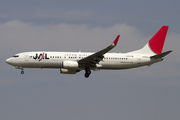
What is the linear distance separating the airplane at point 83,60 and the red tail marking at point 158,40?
5.66ft

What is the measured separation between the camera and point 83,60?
54219 millimetres

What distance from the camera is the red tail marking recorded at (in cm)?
6028

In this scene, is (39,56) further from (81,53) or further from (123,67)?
(123,67)

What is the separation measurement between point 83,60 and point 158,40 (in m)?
14.1

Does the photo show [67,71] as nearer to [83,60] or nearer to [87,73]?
[87,73]

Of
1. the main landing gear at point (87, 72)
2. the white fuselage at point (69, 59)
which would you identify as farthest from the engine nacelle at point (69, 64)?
the main landing gear at point (87, 72)

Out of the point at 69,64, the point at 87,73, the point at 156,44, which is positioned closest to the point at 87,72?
the point at 87,73

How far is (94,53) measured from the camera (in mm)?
53219

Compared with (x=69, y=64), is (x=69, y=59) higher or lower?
higher

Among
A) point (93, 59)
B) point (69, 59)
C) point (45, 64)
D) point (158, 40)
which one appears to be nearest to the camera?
point (45, 64)

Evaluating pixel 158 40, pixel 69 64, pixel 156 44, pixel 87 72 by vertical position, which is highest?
pixel 158 40

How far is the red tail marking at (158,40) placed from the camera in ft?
198

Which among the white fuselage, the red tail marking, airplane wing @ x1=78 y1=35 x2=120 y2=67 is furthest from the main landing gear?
the red tail marking

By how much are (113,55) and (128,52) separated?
3.44 m
